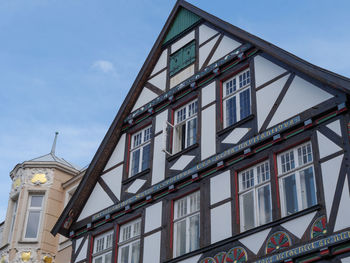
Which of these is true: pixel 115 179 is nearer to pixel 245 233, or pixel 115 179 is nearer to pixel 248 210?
pixel 248 210

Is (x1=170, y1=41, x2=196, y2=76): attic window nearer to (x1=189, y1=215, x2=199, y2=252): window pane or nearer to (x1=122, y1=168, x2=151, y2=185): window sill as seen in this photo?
(x1=122, y1=168, x2=151, y2=185): window sill

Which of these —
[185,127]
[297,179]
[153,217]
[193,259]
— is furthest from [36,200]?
[297,179]

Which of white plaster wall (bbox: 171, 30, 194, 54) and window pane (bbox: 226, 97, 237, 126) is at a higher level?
white plaster wall (bbox: 171, 30, 194, 54)

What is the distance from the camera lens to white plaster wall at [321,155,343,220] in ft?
42.8

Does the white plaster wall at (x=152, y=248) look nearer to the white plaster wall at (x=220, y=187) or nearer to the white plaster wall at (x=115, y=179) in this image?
the white plaster wall at (x=220, y=187)

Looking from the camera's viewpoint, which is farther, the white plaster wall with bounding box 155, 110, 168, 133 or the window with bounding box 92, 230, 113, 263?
the white plaster wall with bounding box 155, 110, 168, 133

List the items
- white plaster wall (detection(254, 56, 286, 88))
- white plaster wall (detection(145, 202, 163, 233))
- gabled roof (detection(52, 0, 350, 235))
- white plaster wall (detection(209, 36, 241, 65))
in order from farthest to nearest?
1. gabled roof (detection(52, 0, 350, 235))
2. white plaster wall (detection(209, 36, 241, 65))
3. white plaster wall (detection(145, 202, 163, 233))
4. white plaster wall (detection(254, 56, 286, 88))

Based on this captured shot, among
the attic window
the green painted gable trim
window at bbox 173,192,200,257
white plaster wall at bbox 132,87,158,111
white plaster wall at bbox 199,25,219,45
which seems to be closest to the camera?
window at bbox 173,192,200,257

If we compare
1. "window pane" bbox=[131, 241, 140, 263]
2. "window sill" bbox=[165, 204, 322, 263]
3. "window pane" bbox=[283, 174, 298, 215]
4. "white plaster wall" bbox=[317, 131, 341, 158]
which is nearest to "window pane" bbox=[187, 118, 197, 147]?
"window pane" bbox=[131, 241, 140, 263]

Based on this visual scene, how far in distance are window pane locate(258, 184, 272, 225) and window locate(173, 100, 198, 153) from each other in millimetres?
3428

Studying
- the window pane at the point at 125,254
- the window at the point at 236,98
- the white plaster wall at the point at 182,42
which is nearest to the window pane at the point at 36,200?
the window pane at the point at 125,254

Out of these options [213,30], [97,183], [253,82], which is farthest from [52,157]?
[253,82]

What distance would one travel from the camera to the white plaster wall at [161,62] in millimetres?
20703

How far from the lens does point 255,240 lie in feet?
46.0
